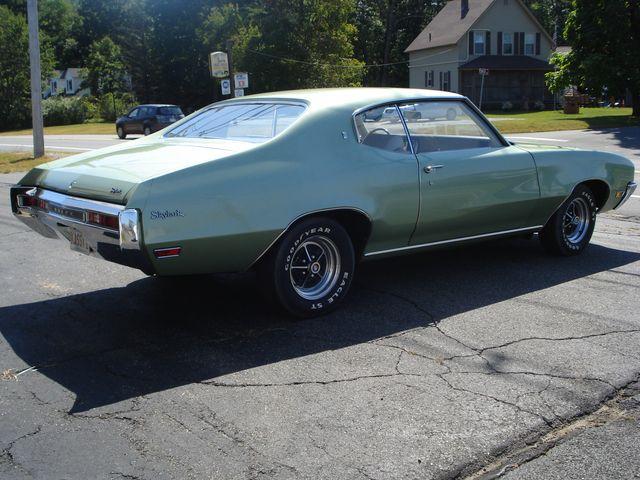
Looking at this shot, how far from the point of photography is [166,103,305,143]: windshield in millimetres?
5289

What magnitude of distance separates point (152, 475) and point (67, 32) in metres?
101

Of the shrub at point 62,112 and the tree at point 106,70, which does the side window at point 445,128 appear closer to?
the shrub at point 62,112

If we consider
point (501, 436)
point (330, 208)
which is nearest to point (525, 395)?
point (501, 436)

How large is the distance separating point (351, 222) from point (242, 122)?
43.6 inches

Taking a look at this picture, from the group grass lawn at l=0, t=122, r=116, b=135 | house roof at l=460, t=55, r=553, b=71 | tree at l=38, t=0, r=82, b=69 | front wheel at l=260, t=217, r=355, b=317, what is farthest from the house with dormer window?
tree at l=38, t=0, r=82, b=69

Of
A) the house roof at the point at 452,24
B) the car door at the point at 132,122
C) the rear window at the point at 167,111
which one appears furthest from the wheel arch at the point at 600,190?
the house roof at the point at 452,24

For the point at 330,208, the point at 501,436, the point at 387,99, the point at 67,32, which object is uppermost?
the point at 67,32

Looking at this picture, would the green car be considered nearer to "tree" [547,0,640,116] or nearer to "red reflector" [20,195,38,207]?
"red reflector" [20,195,38,207]

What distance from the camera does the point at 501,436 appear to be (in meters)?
3.46

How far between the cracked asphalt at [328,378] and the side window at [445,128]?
111 cm

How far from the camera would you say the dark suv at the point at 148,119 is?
31.0 m

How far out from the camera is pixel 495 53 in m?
52.7

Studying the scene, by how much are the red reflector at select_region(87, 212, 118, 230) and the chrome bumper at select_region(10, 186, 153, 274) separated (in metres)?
0.02

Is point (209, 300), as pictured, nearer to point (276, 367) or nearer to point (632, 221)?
point (276, 367)
